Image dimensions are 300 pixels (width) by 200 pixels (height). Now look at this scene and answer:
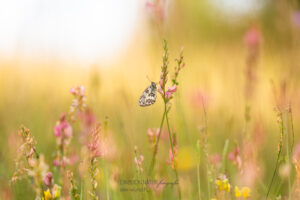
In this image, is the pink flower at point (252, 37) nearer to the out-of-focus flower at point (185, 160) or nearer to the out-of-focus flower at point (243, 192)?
the out-of-focus flower at point (185, 160)

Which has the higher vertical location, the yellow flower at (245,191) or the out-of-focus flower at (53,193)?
the out-of-focus flower at (53,193)

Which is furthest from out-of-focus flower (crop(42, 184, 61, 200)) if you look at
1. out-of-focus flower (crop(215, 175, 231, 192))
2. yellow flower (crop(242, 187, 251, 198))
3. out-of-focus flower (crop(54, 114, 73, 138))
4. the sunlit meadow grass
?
yellow flower (crop(242, 187, 251, 198))

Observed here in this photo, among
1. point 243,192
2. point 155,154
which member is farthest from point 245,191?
point 155,154

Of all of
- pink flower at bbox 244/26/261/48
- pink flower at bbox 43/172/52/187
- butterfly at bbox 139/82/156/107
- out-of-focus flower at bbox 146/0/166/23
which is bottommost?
pink flower at bbox 43/172/52/187

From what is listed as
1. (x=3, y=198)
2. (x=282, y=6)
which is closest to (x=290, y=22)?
(x=282, y=6)

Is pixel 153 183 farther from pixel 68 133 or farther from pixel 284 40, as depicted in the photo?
pixel 284 40

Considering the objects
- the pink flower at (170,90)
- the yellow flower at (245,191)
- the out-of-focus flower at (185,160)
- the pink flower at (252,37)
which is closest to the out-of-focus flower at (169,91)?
the pink flower at (170,90)

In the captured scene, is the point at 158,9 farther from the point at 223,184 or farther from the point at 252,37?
the point at 252,37

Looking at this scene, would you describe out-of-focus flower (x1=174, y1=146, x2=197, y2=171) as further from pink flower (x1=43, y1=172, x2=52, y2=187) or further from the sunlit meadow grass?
pink flower (x1=43, y1=172, x2=52, y2=187)

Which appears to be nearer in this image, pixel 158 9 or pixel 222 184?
pixel 222 184

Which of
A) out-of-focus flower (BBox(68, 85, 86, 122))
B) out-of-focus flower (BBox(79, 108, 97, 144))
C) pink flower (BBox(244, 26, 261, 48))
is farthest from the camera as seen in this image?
pink flower (BBox(244, 26, 261, 48))

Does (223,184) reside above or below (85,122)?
below
